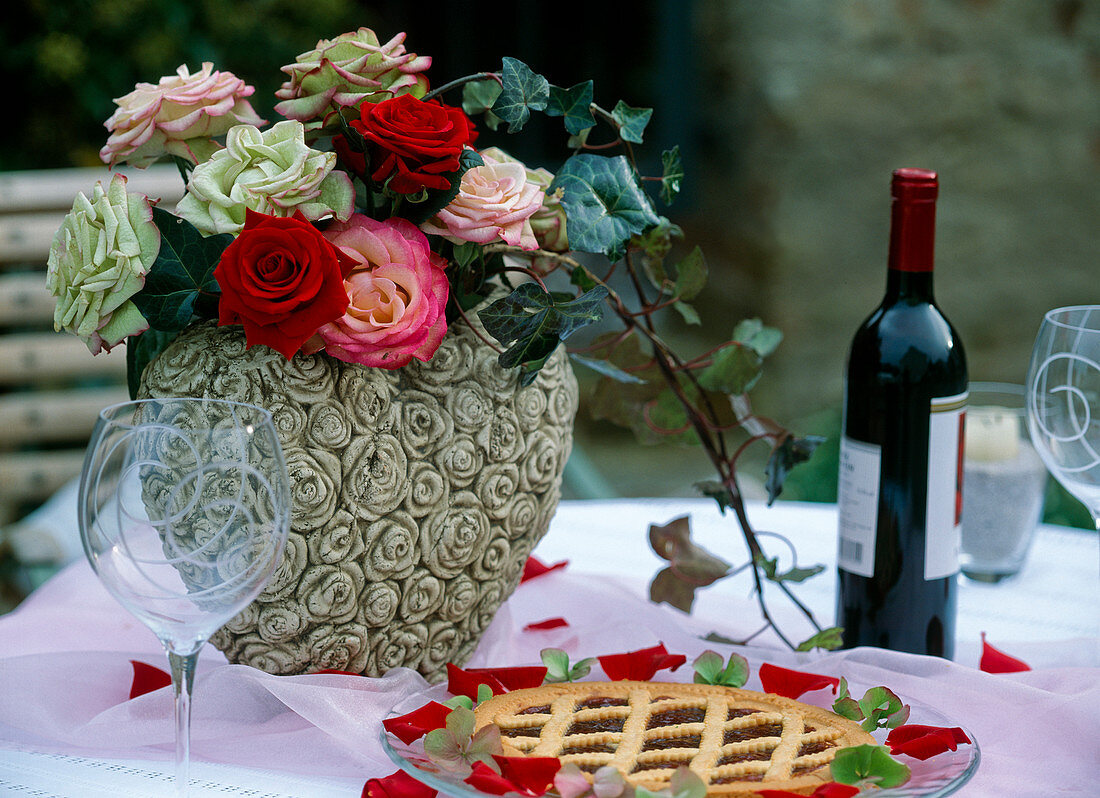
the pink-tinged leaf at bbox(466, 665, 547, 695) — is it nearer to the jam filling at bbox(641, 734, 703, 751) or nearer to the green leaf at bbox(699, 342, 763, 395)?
the jam filling at bbox(641, 734, 703, 751)

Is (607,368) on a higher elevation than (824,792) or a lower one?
higher

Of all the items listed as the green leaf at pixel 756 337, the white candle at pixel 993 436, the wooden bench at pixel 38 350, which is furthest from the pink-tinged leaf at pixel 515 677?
the wooden bench at pixel 38 350

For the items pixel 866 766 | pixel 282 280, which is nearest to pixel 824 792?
pixel 866 766

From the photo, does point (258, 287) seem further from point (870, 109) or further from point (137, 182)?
point (870, 109)

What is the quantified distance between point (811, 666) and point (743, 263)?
3322 millimetres

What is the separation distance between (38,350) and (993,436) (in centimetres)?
224


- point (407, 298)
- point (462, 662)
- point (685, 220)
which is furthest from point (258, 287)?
point (685, 220)

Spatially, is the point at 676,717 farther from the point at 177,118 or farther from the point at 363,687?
the point at 177,118

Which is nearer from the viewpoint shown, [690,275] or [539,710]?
[539,710]

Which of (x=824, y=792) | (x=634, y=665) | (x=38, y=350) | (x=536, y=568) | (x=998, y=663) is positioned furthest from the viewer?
(x=38, y=350)

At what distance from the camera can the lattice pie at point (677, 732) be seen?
68cm

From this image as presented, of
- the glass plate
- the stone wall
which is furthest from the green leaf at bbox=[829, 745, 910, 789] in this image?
the stone wall

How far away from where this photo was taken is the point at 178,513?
2.17 ft

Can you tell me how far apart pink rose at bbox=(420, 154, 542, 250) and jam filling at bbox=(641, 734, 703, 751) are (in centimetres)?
37
